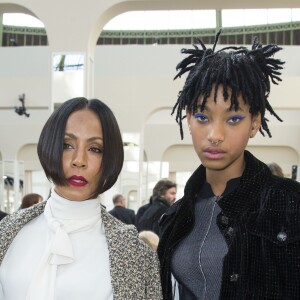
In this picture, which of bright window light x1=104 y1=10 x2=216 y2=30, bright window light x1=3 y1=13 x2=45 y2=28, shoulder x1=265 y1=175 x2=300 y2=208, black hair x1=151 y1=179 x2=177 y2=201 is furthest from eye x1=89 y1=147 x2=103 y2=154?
bright window light x1=3 y1=13 x2=45 y2=28

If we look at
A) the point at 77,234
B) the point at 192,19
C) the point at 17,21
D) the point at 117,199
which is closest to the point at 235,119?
the point at 77,234

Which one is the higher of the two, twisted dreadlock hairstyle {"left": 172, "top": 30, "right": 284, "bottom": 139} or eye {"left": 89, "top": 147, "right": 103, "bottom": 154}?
twisted dreadlock hairstyle {"left": 172, "top": 30, "right": 284, "bottom": 139}

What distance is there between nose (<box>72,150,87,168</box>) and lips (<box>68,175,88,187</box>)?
0.13 ft

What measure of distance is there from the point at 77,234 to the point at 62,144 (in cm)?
30

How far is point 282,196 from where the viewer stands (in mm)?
1822

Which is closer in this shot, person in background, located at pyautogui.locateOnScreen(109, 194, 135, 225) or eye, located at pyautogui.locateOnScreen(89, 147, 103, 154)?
eye, located at pyautogui.locateOnScreen(89, 147, 103, 154)

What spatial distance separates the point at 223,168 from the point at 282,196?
0.22 meters

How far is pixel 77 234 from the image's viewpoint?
183 cm

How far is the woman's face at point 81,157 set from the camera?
1780mm

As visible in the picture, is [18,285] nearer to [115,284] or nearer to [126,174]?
[115,284]

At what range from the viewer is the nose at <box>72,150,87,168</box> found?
1767 mm

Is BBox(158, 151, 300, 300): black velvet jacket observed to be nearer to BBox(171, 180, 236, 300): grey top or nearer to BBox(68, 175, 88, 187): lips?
BBox(171, 180, 236, 300): grey top

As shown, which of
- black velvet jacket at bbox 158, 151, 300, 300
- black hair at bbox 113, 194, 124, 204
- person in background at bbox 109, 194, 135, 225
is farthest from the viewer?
black hair at bbox 113, 194, 124, 204

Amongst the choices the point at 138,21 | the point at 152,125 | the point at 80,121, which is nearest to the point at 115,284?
the point at 80,121
